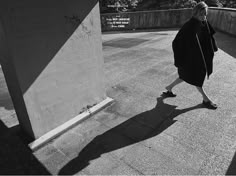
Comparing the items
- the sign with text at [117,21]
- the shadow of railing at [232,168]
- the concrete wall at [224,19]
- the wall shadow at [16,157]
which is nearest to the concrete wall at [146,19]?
the sign with text at [117,21]

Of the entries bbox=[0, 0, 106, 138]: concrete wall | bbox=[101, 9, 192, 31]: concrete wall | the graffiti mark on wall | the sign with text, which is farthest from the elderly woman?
the sign with text

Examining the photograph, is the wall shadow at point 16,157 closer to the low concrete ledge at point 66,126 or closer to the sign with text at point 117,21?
the low concrete ledge at point 66,126

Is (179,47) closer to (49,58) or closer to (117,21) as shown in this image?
(49,58)

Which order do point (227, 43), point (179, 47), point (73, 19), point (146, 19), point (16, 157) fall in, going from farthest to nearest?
1. point (146, 19)
2. point (227, 43)
3. point (179, 47)
4. point (73, 19)
5. point (16, 157)

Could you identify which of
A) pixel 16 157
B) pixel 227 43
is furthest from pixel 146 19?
pixel 16 157

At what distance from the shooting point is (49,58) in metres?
2.48

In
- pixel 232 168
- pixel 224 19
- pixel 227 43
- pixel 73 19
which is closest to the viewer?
pixel 232 168

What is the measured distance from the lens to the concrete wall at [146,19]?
1366 cm

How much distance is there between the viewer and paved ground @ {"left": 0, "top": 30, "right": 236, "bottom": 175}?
7.36 feet

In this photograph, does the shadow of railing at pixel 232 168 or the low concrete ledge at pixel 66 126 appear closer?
the shadow of railing at pixel 232 168

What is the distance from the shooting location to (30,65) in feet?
7.52

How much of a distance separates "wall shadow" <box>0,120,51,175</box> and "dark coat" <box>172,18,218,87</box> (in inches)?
110

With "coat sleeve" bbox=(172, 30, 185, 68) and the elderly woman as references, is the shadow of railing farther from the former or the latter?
"coat sleeve" bbox=(172, 30, 185, 68)

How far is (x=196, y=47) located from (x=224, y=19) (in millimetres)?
8433
